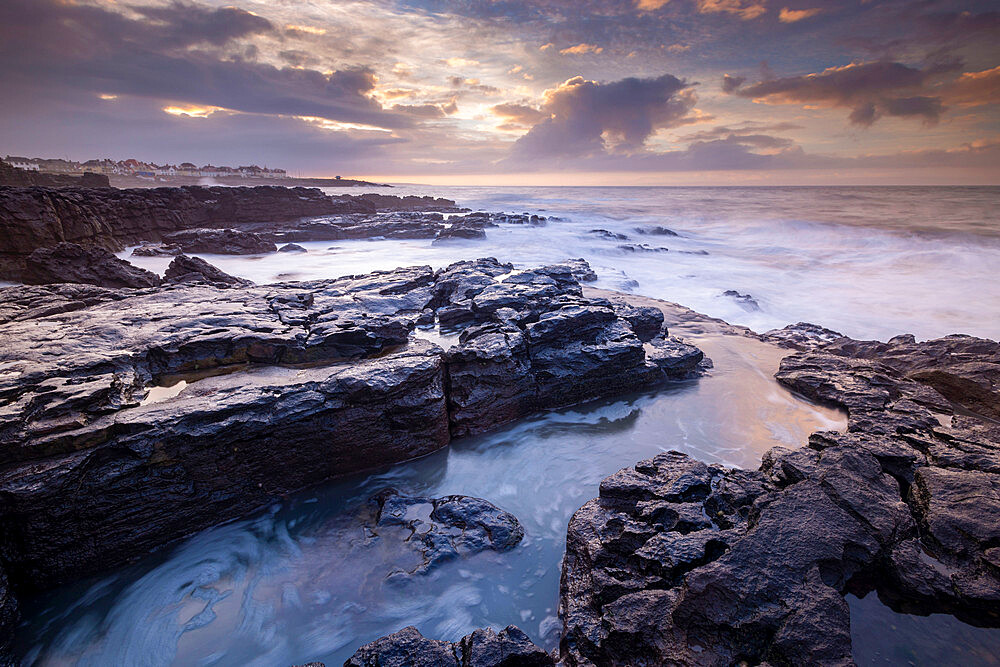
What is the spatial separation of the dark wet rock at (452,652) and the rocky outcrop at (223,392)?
105 inches

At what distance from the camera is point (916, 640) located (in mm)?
2984

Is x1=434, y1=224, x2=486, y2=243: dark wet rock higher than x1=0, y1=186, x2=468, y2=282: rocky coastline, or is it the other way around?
x1=0, y1=186, x2=468, y2=282: rocky coastline

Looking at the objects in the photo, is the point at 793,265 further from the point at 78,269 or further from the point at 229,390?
the point at 78,269

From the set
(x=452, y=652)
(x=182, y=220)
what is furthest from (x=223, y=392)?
(x=182, y=220)

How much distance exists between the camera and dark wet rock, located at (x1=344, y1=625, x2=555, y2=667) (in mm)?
2671

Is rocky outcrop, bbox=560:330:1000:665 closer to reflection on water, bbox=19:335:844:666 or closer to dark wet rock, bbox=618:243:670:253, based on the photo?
reflection on water, bbox=19:335:844:666

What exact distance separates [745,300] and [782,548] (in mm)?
11682

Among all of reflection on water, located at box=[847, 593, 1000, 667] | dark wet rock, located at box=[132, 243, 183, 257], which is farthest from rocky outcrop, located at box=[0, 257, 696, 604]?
dark wet rock, located at box=[132, 243, 183, 257]

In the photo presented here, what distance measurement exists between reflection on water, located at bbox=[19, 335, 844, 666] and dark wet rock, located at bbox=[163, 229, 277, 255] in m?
15.4

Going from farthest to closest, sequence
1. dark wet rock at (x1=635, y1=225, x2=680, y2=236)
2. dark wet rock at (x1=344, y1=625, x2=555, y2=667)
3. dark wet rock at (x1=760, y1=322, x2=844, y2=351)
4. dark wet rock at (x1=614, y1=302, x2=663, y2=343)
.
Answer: dark wet rock at (x1=635, y1=225, x2=680, y2=236) < dark wet rock at (x1=760, y1=322, x2=844, y2=351) < dark wet rock at (x1=614, y1=302, x2=663, y2=343) < dark wet rock at (x1=344, y1=625, x2=555, y2=667)

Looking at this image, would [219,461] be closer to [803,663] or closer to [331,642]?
[331,642]

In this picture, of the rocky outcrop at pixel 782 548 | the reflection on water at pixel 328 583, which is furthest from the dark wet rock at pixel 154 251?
the rocky outcrop at pixel 782 548

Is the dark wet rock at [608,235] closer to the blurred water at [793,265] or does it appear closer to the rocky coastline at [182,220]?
the blurred water at [793,265]

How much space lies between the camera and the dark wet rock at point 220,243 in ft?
53.5
